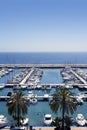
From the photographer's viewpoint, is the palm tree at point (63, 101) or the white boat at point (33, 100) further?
the white boat at point (33, 100)

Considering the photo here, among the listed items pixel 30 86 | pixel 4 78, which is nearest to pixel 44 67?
pixel 4 78


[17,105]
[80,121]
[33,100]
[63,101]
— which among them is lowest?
[80,121]

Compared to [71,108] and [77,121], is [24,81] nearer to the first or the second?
[77,121]

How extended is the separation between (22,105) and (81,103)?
35.6 meters

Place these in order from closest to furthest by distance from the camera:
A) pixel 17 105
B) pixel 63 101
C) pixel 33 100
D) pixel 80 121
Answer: pixel 63 101 < pixel 17 105 < pixel 80 121 < pixel 33 100

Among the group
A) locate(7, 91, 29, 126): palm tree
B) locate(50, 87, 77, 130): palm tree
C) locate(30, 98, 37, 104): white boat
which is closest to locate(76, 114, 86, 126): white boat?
locate(30, 98, 37, 104): white boat

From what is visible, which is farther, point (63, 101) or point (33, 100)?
point (33, 100)

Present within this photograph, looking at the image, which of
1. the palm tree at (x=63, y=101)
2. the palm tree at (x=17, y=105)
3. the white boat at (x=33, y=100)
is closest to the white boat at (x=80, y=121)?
the white boat at (x=33, y=100)

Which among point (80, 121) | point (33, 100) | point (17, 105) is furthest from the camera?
point (33, 100)

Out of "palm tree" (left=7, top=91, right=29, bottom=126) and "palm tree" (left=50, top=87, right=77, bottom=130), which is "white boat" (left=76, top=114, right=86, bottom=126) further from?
"palm tree" (left=7, top=91, right=29, bottom=126)

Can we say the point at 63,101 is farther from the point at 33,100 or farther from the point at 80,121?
the point at 33,100

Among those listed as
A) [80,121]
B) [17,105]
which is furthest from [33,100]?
[17,105]

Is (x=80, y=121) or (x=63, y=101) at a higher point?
(x=63, y=101)

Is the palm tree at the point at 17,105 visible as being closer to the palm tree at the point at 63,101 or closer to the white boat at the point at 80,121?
the palm tree at the point at 63,101
